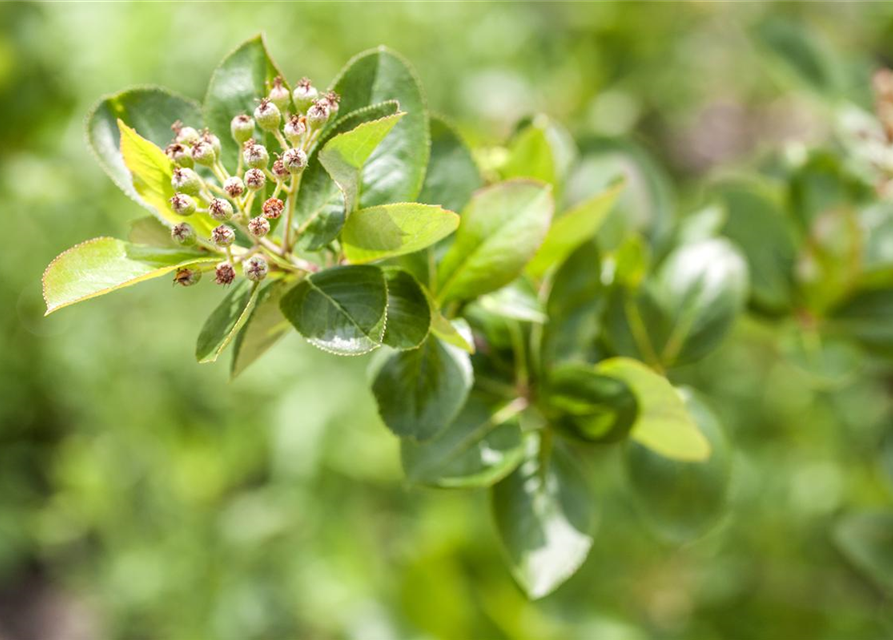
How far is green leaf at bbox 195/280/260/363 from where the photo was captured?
1.62 feet

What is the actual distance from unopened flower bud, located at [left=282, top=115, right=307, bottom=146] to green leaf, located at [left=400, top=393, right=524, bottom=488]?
0.25m

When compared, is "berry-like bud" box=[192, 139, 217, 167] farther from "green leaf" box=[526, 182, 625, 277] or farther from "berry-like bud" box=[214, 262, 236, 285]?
"green leaf" box=[526, 182, 625, 277]

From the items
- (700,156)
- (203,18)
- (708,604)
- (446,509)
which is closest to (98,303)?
(203,18)

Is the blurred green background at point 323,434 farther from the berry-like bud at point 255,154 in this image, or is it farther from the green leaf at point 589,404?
the berry-like bud at point 255,154

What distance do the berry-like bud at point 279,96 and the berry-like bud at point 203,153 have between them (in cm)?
5

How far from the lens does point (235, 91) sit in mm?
595

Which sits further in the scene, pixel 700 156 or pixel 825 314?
pixel 700 156

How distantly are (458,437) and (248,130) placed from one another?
0.95 feet

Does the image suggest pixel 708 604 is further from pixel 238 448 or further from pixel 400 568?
pixel 238 448

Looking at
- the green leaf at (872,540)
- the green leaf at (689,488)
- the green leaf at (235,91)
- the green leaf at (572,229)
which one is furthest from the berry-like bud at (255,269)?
the green leaf at (872,540)

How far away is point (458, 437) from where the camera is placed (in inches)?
26.6

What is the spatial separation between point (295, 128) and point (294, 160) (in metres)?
0.02

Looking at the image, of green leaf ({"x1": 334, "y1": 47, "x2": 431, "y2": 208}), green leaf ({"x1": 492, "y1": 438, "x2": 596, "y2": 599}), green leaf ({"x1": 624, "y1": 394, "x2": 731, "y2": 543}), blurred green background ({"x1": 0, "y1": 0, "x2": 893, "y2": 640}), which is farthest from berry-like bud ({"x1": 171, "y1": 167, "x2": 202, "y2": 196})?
blurred green background ({"x1": 0, "y1": 0, "x2": 893, "y2": 640})

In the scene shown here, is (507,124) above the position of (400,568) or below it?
above
